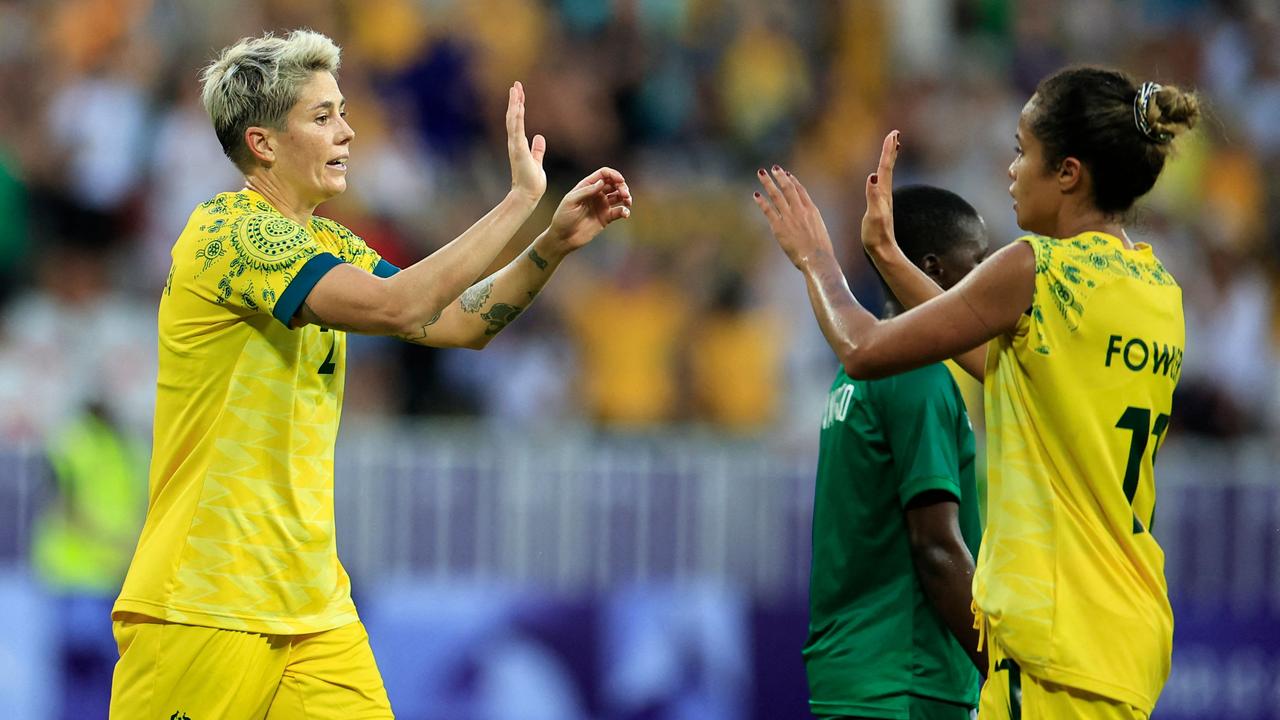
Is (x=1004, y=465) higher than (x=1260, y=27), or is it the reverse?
(x=1260, y=27)

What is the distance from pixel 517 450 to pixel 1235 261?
5769 mm

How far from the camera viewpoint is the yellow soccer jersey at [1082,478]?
13.7 feet

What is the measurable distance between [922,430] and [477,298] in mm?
1407

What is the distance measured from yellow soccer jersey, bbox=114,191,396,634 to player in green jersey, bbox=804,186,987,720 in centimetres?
147

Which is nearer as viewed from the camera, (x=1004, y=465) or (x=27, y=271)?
(x=1004, y=465)

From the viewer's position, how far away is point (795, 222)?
4559mm

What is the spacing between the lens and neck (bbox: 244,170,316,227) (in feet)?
16.6

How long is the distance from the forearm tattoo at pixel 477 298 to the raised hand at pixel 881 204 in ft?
4.20

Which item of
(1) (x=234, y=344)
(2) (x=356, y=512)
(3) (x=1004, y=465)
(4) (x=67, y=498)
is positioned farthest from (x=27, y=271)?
(3) (x=1004, y=465)

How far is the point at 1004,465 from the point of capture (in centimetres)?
430

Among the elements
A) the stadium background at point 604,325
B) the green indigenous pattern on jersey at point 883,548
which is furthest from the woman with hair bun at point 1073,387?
the stadium background at point 604,325

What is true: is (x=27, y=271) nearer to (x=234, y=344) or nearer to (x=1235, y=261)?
(x=234, y=344)

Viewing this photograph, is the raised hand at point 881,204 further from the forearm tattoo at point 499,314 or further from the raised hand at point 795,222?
the forearm tattoo at point 499,314

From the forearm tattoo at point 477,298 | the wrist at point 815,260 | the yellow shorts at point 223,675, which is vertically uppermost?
the wrist at point 815,260
